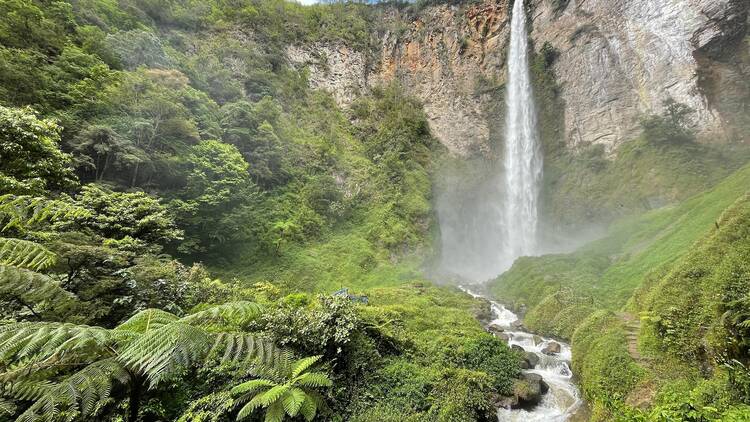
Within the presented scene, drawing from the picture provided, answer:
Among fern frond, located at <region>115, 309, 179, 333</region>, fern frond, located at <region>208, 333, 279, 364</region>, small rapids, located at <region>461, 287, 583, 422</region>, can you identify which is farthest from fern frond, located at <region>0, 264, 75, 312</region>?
small rapids, located at <region>461, 287, 583, 422</region>

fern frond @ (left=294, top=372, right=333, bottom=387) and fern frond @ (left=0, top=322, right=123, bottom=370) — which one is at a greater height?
fern frond @ (left=0, top=322, right=123, bottom=370)

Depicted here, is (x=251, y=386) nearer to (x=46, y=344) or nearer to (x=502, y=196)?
(x=46, y=344)

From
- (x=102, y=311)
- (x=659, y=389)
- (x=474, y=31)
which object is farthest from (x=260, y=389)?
(x=474, y=31)

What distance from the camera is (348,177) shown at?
25.1 m

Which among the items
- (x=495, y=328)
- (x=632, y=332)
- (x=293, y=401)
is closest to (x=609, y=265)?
(x=495, y=328)

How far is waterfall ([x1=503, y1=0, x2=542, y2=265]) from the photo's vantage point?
28406 mm

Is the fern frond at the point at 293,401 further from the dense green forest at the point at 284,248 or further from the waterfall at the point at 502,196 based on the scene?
the waterfall at the point at 502,196

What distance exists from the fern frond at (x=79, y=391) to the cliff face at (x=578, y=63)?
99.9 feet

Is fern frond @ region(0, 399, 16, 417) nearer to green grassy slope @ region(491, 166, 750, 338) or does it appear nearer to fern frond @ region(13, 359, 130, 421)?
fern frond @ region(13, 359, 130, 421)

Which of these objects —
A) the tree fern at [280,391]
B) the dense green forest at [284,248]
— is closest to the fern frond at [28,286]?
the dense green forest at [284,248]

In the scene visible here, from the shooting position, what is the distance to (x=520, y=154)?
99.5 ft

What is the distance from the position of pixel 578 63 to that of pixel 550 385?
98.6 feet

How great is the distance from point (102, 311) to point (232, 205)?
13374mm

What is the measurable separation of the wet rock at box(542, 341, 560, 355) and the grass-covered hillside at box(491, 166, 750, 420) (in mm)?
815
